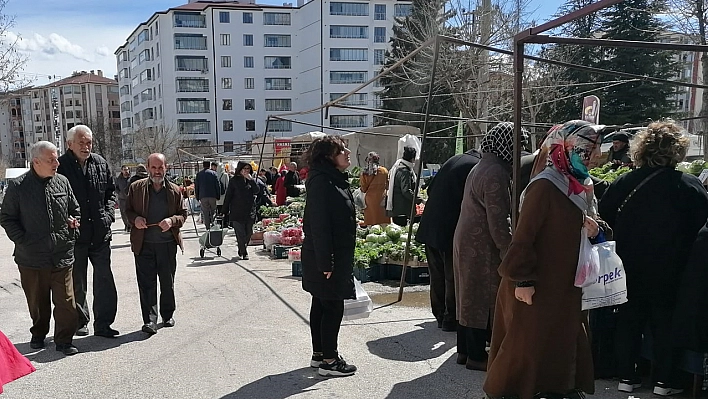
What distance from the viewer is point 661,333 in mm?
3994

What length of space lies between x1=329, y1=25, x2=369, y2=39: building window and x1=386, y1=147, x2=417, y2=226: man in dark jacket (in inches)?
2429

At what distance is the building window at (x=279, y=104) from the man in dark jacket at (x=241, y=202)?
64.5 m

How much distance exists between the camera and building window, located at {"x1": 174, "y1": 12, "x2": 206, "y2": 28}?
232ft

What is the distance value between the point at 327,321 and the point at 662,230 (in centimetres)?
256

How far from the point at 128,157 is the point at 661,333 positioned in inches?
3062

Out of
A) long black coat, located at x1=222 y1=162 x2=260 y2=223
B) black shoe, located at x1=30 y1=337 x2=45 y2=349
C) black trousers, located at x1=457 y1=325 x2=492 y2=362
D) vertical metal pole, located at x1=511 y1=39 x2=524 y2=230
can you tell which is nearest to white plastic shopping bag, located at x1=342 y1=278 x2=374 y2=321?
black trousers, located at x1=457 y1=325 x2=492 y2=362

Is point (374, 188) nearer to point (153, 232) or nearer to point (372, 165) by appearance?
point (372, 165)

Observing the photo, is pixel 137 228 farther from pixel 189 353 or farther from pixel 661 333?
pixel 661 333

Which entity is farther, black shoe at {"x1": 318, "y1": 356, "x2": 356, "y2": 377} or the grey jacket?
the grey jacket

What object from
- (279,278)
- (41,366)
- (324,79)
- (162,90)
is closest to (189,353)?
(41,366)

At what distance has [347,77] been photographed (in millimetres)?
68750

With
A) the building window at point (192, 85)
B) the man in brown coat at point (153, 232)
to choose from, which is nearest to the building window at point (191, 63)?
the building window at point (192, 85)

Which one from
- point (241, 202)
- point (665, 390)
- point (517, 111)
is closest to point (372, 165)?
point (241, 202)

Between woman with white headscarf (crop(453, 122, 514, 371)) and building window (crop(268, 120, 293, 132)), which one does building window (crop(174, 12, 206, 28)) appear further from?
woman with white headscarf (crop(453, 122, 514, 371))
